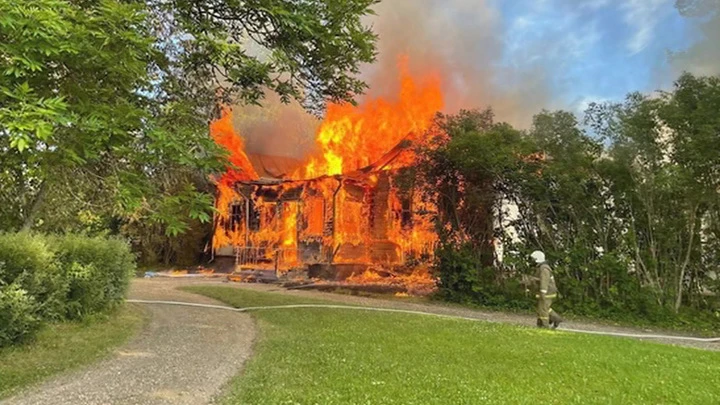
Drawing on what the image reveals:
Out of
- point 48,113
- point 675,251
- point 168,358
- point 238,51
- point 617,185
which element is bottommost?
point 168,358

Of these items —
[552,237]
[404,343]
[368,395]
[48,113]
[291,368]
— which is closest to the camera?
[48,113]

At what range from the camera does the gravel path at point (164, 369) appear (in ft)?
17.1

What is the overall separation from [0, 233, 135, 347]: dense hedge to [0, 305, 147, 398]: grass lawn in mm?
219

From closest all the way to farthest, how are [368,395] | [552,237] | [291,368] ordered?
[368,395]
[291,368]
[552,237]

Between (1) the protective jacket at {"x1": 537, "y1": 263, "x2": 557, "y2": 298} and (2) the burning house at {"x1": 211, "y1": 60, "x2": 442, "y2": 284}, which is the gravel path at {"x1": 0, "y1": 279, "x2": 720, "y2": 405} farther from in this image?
(2) the burning house at {"x1": 211, "y1": 60, "x2": 442, "y2": 284}

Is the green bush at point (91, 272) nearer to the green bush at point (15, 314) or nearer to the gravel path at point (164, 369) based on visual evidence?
the gravel path at point (164, 369)

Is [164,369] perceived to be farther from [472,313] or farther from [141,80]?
[472,313]

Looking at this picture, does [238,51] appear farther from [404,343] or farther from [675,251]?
[675,251]

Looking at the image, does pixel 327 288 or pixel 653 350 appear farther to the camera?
pixel 327 288

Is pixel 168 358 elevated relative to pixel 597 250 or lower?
lower

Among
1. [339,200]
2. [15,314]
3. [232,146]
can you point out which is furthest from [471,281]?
[232,146]

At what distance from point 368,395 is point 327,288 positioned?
1183cm

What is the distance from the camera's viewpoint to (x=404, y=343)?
7742 millimetres

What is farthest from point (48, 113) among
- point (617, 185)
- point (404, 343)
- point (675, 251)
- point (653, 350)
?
point (675, 251)
